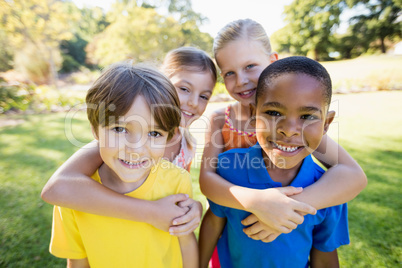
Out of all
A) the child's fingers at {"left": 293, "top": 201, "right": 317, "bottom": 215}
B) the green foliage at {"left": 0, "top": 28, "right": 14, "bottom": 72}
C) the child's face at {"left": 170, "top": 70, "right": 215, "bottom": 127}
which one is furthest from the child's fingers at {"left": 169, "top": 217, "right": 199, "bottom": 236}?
the green foliage at {"left": 0, "top": 28, "right": 14, "bottom": 72}

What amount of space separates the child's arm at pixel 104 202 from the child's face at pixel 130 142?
0.44 ft

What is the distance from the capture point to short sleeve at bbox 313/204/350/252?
4.21ft

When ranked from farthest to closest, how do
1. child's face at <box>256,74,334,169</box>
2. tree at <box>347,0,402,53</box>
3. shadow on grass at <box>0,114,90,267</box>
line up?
tree at <box>347,0,402,53</box>, shadow on grass at <box>0,114,90,267</box>, child's face at <box>256,74,334,169</box>

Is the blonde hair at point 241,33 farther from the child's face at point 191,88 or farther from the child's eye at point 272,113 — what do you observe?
the child's eye at point 272,113

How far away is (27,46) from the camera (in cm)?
1681

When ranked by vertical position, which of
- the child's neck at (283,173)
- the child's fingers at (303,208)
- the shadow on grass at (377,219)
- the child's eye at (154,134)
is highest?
the child's eye at (154,134)

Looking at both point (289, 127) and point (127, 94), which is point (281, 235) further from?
point (127, 94)

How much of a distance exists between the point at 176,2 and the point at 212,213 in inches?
1010

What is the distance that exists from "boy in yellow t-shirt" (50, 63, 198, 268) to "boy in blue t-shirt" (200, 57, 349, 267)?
0.26 metres

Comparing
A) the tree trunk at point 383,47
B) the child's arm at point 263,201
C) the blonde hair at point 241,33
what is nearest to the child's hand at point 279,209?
the child's arm at point 263,201

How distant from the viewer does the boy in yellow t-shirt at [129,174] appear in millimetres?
1162

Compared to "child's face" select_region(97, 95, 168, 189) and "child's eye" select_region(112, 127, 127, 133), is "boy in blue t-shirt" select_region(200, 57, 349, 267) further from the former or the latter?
"child's eye" select_region(112, 127, 127, 133)

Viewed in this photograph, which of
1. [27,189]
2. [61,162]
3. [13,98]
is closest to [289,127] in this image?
[27,189]

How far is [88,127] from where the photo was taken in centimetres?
658
